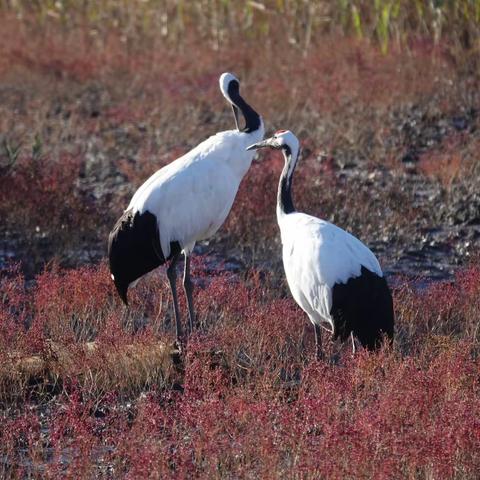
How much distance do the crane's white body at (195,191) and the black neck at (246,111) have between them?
195 millimetres

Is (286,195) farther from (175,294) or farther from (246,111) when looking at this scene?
(246,111)

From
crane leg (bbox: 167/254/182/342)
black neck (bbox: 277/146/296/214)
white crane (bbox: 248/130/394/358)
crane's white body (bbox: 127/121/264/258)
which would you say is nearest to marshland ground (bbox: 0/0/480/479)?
crane leg (bbox: 167/254/182/342)

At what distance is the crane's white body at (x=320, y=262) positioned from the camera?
651cm

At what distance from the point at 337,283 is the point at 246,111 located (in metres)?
2.04

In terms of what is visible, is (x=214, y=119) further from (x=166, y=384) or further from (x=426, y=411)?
(x=426, y=411)

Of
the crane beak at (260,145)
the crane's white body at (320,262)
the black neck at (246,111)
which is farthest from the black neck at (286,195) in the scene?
the black neck at (246,111)

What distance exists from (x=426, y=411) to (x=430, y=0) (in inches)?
310

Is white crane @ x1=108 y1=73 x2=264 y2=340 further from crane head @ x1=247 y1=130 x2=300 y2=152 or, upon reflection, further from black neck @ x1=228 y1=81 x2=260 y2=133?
crane head @ x1=247 y1=130 x2=300 y2=152

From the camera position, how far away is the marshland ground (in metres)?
5.37

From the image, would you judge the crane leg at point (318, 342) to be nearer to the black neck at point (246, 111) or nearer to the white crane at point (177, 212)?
the white crane at point (177, 212)

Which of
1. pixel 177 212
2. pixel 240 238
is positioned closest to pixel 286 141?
Answer: pixel 177 212

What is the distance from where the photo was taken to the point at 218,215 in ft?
25.3

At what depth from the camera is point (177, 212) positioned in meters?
7.57

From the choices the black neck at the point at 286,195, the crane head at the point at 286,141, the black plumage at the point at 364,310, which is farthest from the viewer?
the crane head at the point at 286,141
